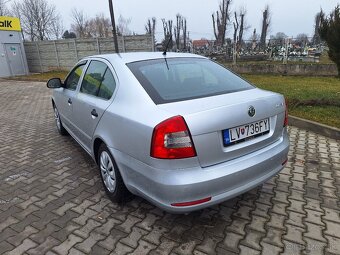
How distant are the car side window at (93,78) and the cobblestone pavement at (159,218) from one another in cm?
111

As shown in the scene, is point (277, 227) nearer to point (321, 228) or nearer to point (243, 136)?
point (321, 228)

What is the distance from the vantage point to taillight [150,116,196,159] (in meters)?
2.08

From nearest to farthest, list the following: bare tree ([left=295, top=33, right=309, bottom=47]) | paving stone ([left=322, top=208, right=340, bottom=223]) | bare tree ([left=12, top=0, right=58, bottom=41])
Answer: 1. paving stone ([left=322, top=208, right=340, bottom=223])
2. bare tree ([left=295, top=33, right=309, bottom=47])
3. bare tree ([left=12, top=0, right=58, bottom=41])

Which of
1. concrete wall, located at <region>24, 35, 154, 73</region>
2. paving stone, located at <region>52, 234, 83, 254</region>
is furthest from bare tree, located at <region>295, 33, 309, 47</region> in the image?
paving stone, located at <region>52, 234, 83, 254</region>

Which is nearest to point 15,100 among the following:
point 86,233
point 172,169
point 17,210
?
point 17,210

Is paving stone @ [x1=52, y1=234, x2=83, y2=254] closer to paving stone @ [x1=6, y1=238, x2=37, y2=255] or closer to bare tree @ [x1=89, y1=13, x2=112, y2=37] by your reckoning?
paving stone @ [x1=6, y1=238, x2=37, y2=255]

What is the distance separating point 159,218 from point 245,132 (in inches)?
46.3

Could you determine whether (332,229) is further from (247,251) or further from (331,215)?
(247,251)

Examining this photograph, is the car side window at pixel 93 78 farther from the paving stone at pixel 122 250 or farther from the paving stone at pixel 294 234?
the paving stone at pixel 294 234

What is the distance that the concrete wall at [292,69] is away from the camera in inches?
476

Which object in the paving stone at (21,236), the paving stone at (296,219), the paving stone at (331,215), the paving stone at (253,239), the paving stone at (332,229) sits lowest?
the paving stone at (331,215)

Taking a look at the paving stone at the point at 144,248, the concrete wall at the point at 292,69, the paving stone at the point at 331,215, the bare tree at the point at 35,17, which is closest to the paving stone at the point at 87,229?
the paving stone at the point at 144,248

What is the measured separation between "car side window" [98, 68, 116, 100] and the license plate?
1.25m

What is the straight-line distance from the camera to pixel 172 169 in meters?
2.12
